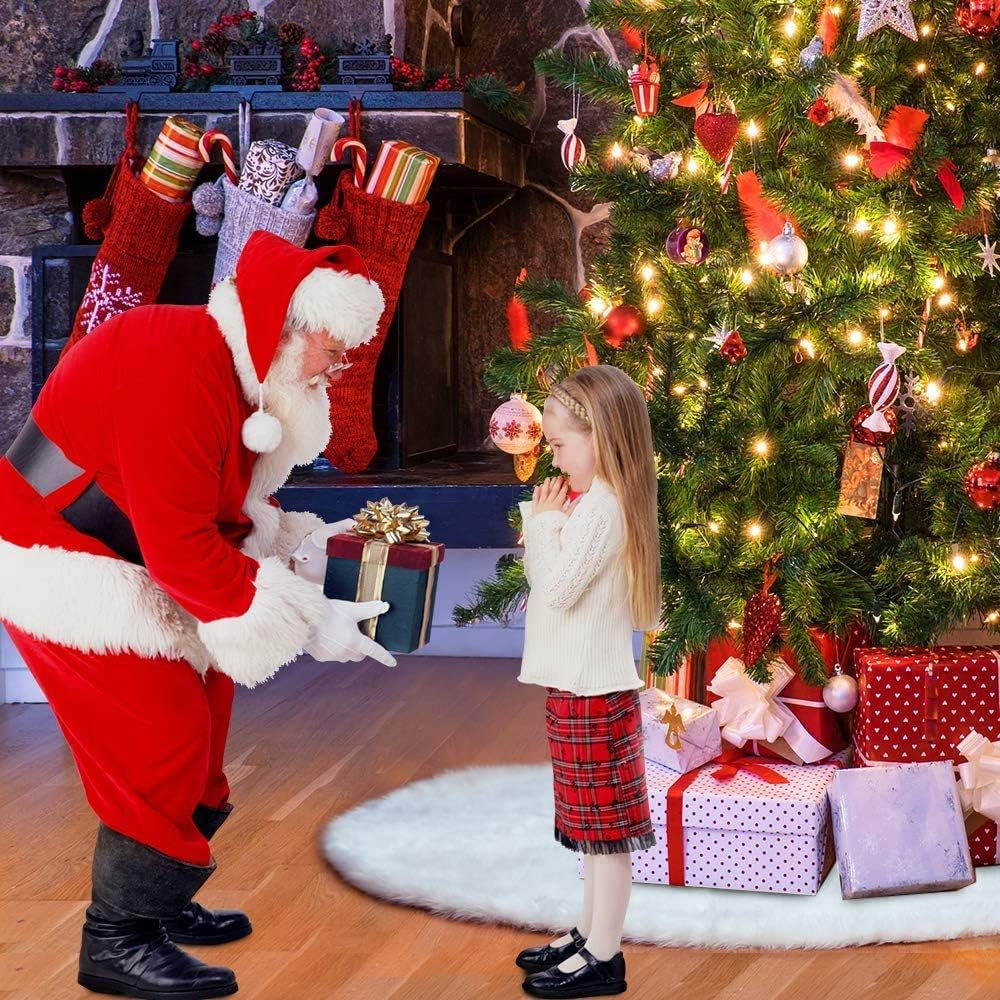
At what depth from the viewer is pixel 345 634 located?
209cm

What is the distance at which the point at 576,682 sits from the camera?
2.11 meters

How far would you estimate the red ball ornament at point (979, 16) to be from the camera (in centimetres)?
250

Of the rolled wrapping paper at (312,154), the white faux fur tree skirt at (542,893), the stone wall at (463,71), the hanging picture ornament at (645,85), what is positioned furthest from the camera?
the stone wall at (463,71)

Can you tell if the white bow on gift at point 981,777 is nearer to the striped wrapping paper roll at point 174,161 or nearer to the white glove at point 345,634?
the white glove at point 345,634

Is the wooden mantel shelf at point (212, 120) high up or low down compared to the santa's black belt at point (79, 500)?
up

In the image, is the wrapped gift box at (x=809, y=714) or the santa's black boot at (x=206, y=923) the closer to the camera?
the santa's black boot at (x=206, y=923)

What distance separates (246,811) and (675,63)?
171 centimetres

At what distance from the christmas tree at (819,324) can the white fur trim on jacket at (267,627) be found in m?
0.79

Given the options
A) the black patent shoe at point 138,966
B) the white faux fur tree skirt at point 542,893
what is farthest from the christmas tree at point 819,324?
the black patent shoe at point 138,966

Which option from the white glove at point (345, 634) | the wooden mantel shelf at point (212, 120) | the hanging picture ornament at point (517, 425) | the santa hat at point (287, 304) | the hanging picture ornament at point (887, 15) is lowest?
the white glove at point (345, 634)

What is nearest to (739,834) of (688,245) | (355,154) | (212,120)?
(688,245)

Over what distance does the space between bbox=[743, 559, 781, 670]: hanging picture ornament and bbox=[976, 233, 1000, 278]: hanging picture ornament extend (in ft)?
2.14

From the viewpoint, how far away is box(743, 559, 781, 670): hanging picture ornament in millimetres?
2596

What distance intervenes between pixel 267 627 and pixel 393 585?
206 millimetres
